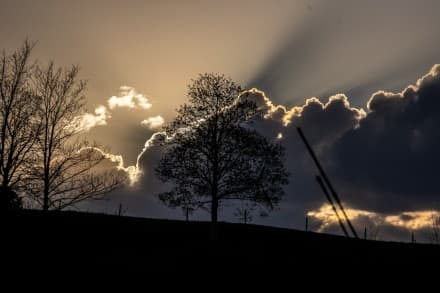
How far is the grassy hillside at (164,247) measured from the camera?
2353 cm

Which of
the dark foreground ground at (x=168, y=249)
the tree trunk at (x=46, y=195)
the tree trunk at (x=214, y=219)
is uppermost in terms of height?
the tree trunk at (x=46, y=195)

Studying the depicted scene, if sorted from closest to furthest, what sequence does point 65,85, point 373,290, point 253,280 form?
point 373,290 < point 253,280 < point 65,85

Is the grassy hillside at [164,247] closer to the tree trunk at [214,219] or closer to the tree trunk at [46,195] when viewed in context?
the tree trunk at [214,219]

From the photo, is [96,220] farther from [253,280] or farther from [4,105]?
[253,280]

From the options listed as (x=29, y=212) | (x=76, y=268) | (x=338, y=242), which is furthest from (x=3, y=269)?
(x=338, y=242)

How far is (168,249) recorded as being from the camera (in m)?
28.0

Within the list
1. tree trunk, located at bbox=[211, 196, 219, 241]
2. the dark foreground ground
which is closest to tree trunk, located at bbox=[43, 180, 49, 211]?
the dark foreground ground

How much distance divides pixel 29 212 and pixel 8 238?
5029 millimetres

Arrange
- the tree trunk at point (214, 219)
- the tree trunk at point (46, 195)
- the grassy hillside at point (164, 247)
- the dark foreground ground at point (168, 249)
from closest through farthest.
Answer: the dark foreground ground at point (168, 249), the grassy hillside at point (164, 247), the tree trunk at point (46, 195), the tree trunk at point (214, 219)

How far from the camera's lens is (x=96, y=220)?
1342 inches

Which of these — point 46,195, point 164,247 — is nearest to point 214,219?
point 164,247

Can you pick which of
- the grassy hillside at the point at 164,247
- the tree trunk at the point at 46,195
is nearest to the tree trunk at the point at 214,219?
the grassy hillside at the point at 164,247

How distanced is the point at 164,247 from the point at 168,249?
633 millimetres

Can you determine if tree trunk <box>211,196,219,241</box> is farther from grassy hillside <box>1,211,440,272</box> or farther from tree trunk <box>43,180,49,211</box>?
tree trunk <box>43,180,49,211</box>
